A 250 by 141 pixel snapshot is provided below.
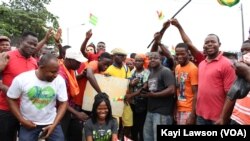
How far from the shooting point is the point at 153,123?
6.39m

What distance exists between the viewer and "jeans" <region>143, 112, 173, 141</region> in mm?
6309

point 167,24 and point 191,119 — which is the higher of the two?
point 167,24

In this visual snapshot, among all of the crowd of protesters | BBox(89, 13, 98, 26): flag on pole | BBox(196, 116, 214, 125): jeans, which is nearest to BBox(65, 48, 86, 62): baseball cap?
the crowd of protesters

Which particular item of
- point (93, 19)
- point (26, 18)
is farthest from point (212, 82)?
point (26, 18)

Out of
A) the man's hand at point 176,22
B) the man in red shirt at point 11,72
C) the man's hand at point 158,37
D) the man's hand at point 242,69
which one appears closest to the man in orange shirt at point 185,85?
the man's hand at point 176,22

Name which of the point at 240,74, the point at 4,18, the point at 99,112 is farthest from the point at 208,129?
the point at 4,18

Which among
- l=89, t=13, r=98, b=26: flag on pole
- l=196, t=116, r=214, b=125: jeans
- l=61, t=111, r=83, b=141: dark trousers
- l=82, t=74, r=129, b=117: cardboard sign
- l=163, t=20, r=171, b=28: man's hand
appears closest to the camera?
l=196, t=116, r=214, b=125: jeans

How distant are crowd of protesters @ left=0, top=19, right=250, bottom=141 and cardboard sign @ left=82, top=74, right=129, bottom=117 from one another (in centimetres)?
12

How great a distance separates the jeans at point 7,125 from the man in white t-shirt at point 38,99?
33cm

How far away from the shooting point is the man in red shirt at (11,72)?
523 centimetres

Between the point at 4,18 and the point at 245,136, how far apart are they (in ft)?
78.9

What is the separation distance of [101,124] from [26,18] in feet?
76.9

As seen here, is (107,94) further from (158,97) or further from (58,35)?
(58,35)

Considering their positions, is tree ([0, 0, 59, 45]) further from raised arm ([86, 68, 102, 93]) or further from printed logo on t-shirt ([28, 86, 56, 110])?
printed logo on t-shirt ([28, 86, 56, 110])
